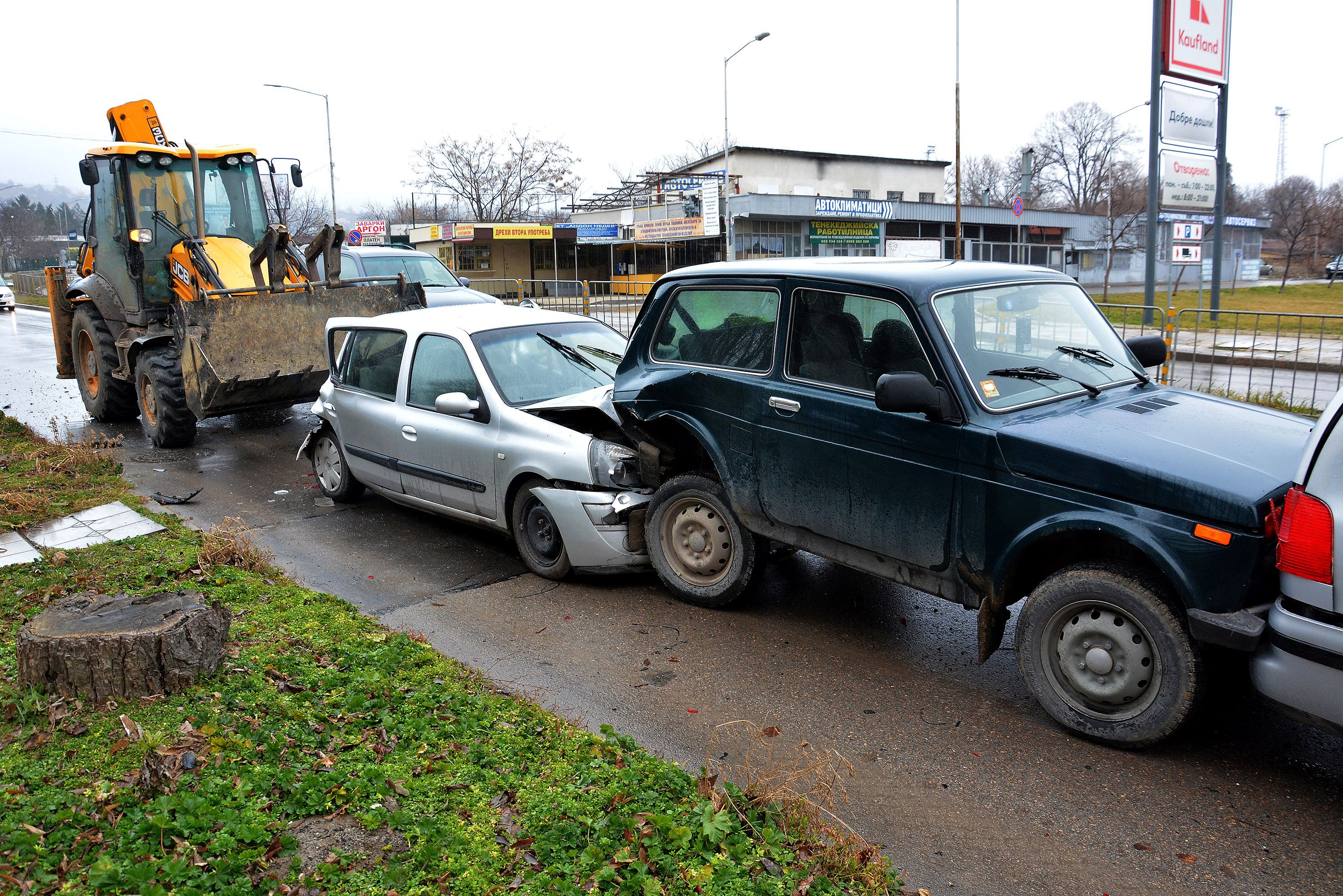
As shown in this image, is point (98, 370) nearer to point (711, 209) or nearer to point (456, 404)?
point (456, 404)

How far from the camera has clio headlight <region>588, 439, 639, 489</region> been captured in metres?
6.16

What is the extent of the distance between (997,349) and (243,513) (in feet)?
21.7

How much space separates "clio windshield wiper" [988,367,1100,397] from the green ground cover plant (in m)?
2.25

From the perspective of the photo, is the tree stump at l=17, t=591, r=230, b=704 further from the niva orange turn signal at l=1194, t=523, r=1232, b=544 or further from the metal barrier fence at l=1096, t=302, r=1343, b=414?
the metal barrier fence at l=1096, t=302, r=1343, b=414

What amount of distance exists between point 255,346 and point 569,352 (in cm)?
485

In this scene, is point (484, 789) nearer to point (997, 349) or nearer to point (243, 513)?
point (997, 349)

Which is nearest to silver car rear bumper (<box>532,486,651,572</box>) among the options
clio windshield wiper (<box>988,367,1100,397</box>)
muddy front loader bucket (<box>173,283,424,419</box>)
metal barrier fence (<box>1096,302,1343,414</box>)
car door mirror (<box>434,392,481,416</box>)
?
car door mirror (<box>434,392,481,416</box>)

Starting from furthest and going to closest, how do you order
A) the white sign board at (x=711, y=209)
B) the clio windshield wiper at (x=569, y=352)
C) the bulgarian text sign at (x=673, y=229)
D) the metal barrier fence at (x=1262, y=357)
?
1. the bulgarian text sign at (x=673, y=229)
2. the white sign board at (x=711, y=209)
3. the metal barrier fence at (x=1262, y=357)
4. the clio windshield wiper at (x=569, y=352)

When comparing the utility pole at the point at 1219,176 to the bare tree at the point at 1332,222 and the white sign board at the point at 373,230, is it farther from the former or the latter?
the white sign board at the point at 373,230

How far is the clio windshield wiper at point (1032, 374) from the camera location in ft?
15.4

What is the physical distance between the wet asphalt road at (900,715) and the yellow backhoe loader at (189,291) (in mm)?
3475

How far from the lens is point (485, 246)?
53156 millimetres

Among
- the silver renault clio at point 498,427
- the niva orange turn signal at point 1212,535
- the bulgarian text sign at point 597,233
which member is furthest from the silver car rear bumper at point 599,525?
the bulgarian text sign at point 597,233

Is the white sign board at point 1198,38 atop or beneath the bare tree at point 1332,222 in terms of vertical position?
atop
